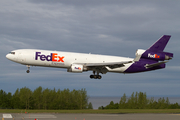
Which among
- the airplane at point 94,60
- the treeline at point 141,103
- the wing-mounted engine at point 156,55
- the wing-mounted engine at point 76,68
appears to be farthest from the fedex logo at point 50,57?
the treeline at point 141,103

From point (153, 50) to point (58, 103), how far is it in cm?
7087

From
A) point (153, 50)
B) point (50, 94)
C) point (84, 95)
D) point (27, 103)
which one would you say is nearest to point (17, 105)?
point (27, 103)

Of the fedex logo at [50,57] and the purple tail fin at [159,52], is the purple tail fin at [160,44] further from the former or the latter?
the fedex logo at [50,57]

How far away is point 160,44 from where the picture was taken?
182 ft

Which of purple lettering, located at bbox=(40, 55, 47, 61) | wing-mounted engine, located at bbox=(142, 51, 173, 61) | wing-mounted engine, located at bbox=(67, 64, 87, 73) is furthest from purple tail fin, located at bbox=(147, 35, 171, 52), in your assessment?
purple lettering, located at bbox=(40, 55, 47, 61)

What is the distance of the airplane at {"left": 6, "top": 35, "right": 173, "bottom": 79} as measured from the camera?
49438 mm

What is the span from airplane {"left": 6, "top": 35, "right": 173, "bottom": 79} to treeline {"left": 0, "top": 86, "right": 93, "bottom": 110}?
63310mm

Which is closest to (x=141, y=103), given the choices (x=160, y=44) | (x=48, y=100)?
(x=48, y=100)

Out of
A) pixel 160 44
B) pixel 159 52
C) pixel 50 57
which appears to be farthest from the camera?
pixel 160 44

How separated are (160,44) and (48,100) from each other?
258 feet

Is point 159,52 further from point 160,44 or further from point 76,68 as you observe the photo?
point 76,68

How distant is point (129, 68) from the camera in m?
54.9

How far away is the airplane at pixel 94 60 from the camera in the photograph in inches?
1946

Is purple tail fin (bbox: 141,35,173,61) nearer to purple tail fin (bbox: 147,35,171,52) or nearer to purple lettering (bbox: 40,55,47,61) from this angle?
purple tail fin (bbox: 147,35,171,52)
